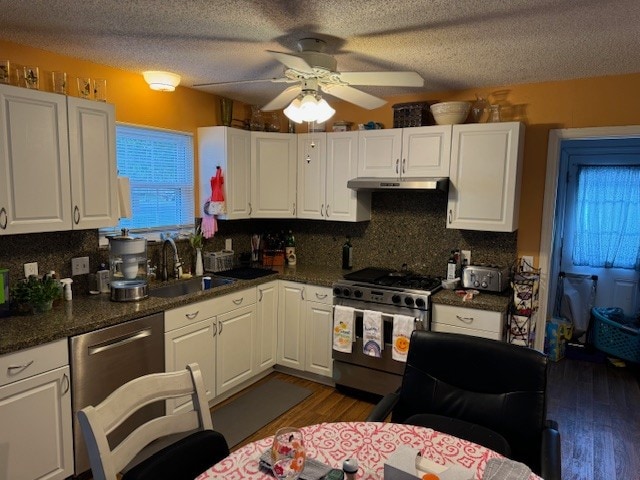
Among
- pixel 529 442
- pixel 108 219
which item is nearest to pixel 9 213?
pixel 108 219

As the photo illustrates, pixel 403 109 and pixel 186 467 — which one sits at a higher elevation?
pixel 403 109

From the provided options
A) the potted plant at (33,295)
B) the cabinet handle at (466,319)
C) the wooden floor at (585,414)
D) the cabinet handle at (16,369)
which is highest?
the potted plant at (33,295)

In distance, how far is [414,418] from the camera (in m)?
2.03

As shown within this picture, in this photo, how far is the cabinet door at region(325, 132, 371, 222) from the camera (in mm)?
3693

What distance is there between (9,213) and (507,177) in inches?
120

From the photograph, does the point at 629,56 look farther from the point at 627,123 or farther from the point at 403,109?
the point at 403,109

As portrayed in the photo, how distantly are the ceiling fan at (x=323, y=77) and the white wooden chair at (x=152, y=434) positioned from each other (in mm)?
1394

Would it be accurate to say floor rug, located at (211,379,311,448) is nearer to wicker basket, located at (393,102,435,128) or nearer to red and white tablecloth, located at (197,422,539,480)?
red and white tablecloth, located at (197,422,539,480)

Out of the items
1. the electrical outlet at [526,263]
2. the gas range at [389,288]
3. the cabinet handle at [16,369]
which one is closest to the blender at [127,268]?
the cabinet handle at [16,369]

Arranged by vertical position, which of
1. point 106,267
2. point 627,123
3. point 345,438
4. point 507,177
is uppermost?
point 627,123

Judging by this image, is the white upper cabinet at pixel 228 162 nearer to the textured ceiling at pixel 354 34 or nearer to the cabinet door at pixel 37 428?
the textured ceiling at pixel 354 34

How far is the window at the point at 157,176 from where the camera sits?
10.6 feet

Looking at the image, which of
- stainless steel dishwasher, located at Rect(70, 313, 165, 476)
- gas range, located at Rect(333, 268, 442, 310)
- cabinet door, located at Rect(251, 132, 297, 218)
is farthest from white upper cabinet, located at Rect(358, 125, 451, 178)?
stainless steel dishwasher, located at Rect(70, 313, 165, 476)

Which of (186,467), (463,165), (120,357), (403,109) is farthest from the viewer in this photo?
(403,109)
